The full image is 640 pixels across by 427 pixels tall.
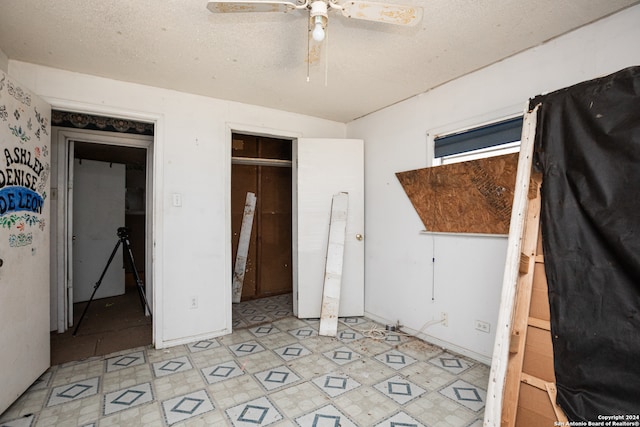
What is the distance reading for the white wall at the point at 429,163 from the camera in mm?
1878

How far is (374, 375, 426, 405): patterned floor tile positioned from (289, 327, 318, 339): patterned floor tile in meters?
1.01

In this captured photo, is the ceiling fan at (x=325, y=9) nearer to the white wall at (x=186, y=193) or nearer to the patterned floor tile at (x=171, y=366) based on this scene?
the white wall at (x=186, y=193)

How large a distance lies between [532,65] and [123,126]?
11.9 feet

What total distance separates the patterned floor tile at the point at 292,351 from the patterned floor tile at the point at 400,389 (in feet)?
2.42

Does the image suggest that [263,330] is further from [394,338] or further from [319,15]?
[319,15]

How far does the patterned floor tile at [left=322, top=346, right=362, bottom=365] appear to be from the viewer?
8.16ft

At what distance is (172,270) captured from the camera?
9.20 feet

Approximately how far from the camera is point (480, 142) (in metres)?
2.43

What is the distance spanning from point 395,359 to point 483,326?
0.73 metres

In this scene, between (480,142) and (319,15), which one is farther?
(480,142)

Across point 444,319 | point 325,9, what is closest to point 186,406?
point 444,319

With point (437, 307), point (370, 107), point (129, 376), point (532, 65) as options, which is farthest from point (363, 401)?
point (370, 107)

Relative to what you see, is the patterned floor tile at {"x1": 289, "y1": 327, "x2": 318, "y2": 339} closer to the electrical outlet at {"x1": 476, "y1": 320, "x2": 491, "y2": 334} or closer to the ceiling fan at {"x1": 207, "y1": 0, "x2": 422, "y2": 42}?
the electrical outlet at {"x1": 476, "y1": 320, "x2": 491, "y2": 334}

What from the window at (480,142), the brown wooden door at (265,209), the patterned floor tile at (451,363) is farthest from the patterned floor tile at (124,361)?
the window at (480,142)
